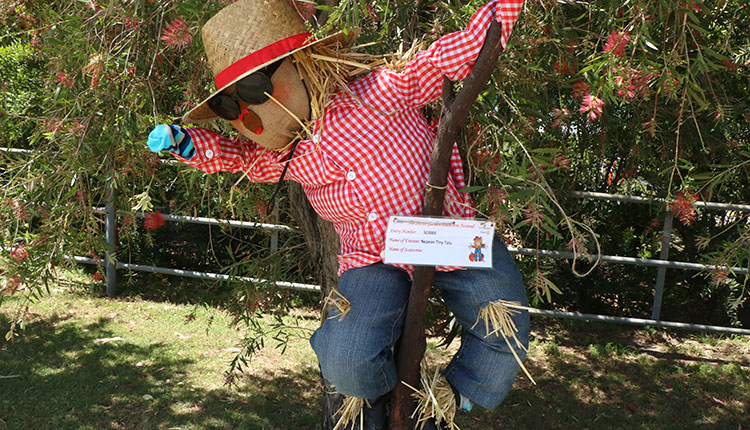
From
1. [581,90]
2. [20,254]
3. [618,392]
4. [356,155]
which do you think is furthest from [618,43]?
[618,392]

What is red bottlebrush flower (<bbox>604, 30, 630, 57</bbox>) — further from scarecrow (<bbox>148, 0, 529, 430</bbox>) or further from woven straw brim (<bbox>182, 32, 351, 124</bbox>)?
woven straw brim (<bbox>182, 32, 351, 124</bbox>)

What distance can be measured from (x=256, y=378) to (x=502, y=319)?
101 inches

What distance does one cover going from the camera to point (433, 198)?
66.8 inches

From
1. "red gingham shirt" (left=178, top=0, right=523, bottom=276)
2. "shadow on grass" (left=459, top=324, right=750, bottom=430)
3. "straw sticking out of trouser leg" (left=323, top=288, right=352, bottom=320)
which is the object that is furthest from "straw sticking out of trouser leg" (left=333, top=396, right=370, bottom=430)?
"shadow on grass" (left=459, top=324, right=750, bottom=430)

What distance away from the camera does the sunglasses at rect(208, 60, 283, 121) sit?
5.68 feet

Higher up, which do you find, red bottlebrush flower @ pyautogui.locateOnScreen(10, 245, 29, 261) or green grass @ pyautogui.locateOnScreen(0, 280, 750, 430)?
red bottlebrush flower @ pyautogui.locateOnScreen(10, 245, 29, 261)

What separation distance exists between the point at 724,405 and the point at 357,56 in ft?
11.3

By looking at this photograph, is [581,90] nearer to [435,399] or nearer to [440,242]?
[440,242]

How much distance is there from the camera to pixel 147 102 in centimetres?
230

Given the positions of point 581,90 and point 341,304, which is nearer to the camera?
point 341,304

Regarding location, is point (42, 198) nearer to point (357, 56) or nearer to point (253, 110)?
point (253, 110)

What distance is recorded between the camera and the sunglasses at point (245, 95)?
68.2 inches

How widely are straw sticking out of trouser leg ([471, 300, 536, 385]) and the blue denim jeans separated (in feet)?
0.06

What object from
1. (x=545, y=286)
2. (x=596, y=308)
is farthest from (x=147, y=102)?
(x=596, y=308)
